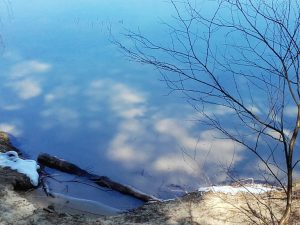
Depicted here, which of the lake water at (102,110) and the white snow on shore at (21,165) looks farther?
the lake water at (102,110)

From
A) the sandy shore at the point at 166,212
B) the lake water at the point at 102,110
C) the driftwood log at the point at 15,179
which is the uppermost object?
the lake water at the point at 102,110

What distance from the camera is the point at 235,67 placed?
1012 cm

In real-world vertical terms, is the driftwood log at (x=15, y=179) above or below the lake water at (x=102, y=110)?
below

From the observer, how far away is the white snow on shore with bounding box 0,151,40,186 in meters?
6.78

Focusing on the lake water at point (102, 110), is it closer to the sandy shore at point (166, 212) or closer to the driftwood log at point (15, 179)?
the driftwood log at point (15, 179)

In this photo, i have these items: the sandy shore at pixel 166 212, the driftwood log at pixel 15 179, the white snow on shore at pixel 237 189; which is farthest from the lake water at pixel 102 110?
the sandy shore at pixel 166 212

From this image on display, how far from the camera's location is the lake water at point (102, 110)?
24.9 ft

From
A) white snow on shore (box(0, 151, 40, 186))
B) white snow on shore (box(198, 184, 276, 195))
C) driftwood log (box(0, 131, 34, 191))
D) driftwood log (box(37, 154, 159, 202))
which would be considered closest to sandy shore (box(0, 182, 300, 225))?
white snow on shore (box(198, 184, 276, 195))

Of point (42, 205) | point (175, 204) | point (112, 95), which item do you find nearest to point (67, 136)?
point (112, 95)

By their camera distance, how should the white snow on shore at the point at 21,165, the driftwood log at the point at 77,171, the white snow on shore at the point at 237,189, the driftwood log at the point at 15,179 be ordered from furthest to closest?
1. the driftwood log at the point at 77,171
2. the white snow on shore at the point at 21,165
3. the driftwood log at the point at 15,179
4. the white snow on shore at the point at 237,189

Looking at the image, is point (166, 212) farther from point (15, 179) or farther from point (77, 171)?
point (15, 179)

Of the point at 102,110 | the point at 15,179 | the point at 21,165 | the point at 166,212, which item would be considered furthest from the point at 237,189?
the point at 102,110

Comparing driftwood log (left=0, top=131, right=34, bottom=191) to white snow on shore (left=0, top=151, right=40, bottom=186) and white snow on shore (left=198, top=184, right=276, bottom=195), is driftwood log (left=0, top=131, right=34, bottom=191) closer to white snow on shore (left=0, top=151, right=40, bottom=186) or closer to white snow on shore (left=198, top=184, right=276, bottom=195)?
white snow on shore (left=0, top=151, right=40, bottom=186)

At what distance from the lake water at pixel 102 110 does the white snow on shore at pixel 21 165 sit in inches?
13.3
